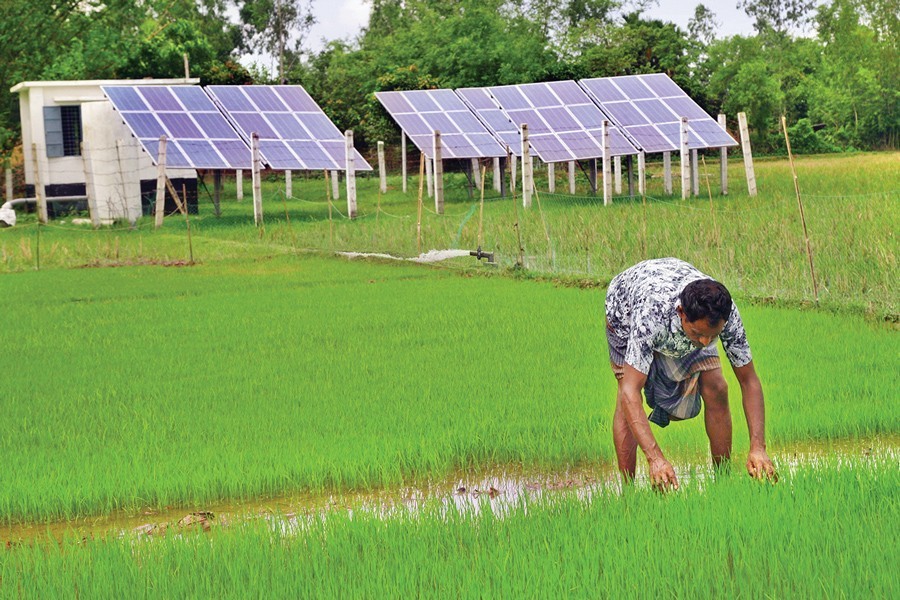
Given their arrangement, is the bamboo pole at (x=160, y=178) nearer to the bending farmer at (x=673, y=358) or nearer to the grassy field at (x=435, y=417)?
the grassy field at (x=435, y=417)

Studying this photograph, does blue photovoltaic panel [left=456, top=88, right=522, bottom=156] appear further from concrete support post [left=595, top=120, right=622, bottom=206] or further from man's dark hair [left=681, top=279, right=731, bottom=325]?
Answer: man's dark hair [left=681, top=279, right=731, bottom=325]

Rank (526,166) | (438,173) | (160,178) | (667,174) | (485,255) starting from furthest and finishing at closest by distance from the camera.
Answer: (667,174) < (438,173) < (160,178) < (526,166) < (485,255)

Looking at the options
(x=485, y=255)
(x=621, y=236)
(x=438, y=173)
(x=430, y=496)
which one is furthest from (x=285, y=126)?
(x=430, y=496)

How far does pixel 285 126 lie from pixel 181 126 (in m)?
2.72

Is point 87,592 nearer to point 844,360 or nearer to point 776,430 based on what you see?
point 776,430

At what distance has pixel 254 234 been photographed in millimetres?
22906

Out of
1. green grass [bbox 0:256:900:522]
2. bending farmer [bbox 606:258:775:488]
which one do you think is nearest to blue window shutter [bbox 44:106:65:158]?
green grass [bbox 0:256:900:522]

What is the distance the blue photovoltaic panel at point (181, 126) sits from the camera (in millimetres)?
25594

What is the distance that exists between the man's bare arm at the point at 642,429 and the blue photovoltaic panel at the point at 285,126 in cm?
2173

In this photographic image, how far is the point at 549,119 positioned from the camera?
29.8m

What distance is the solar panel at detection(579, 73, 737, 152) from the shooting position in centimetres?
2828

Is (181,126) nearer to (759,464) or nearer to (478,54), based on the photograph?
(478,54)

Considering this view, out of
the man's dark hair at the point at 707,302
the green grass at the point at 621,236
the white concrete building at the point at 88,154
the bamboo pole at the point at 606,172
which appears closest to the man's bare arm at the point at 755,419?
the man's dark hair at the point at 707,302

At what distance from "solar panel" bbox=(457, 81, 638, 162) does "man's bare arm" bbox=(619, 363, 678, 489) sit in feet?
73.2
